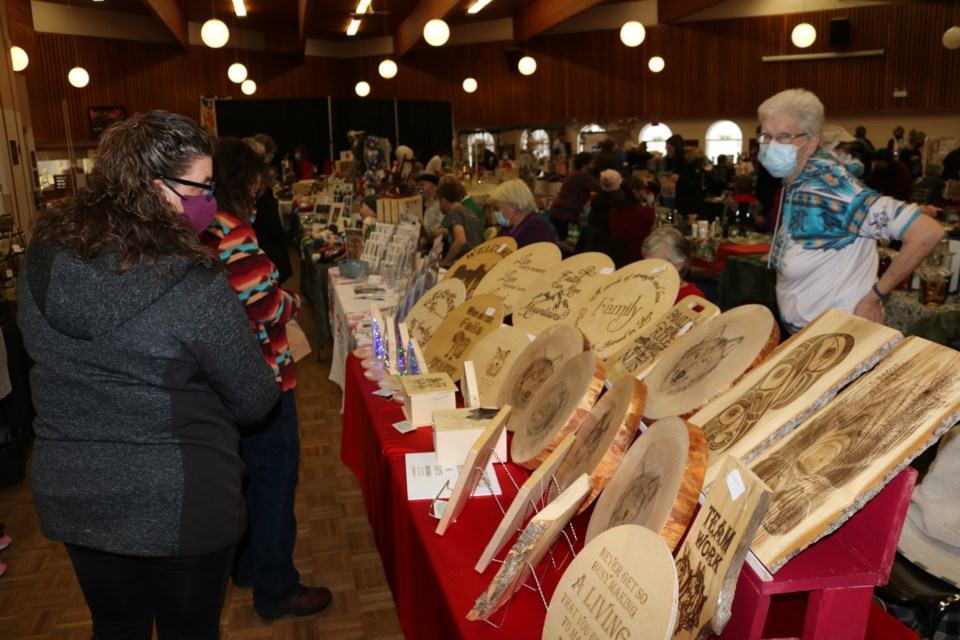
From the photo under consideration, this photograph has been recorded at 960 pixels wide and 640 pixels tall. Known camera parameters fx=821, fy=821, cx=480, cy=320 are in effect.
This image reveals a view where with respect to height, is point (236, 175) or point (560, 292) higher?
point (236, 175)

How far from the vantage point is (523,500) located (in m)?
1.29

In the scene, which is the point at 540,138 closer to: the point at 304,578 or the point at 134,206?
the point at 304,578

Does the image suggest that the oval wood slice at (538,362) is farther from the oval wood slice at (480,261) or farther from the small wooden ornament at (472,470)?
the oval wood slice at (480,261)

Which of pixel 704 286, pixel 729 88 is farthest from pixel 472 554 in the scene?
pixel 729 88

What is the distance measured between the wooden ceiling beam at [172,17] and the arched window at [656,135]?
953cm

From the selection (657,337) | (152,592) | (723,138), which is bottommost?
(152,592)

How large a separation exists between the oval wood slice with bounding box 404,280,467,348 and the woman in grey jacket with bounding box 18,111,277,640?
4.43ft

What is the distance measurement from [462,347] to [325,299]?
3.73 meters

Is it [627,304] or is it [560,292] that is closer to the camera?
[627,304]

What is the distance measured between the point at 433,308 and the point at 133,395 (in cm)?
165

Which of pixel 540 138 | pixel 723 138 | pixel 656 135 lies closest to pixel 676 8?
pixel 656 135

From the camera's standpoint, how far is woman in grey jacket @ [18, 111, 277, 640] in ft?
4.37

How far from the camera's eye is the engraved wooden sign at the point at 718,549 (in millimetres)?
995

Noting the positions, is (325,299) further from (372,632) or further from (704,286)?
(372,632)
